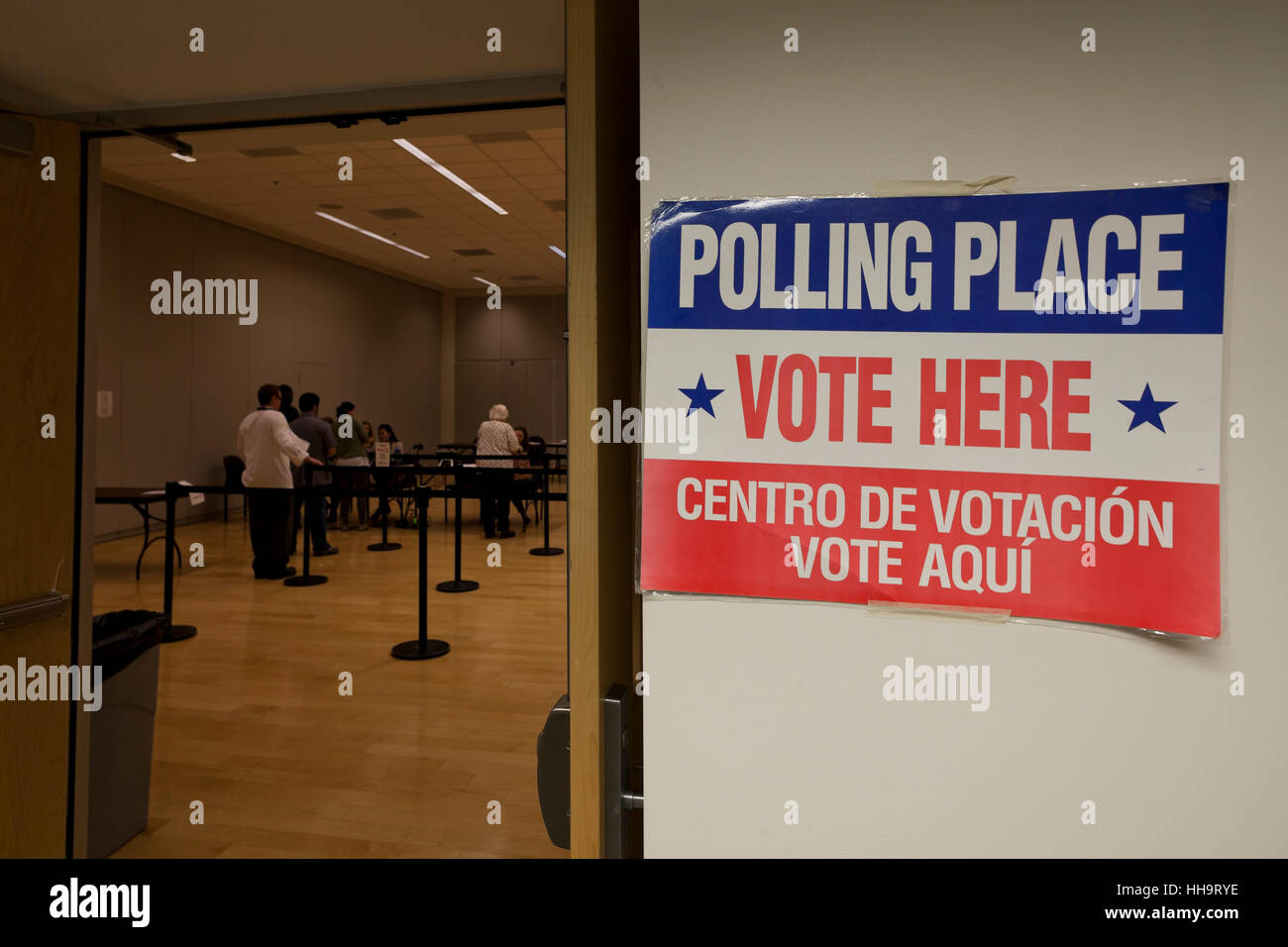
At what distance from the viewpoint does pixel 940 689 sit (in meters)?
0.93

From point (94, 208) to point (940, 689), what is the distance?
2.50 m

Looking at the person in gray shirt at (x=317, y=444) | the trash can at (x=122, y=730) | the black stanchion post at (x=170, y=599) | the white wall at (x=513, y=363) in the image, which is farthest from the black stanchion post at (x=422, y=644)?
the white wall at (x=513, y=363)

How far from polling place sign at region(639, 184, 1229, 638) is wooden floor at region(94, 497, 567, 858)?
1.99 m

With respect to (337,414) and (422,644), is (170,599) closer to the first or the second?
(422,644)

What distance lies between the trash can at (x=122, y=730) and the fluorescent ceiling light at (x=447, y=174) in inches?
203

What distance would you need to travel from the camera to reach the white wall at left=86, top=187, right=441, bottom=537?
8070mm

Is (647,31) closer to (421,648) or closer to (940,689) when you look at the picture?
(940,689)

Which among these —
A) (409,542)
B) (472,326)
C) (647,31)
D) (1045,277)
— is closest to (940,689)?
(1045,277)

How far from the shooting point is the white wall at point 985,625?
0.87m

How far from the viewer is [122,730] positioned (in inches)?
102

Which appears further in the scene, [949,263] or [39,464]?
[39,464]

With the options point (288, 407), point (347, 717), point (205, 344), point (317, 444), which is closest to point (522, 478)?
point (317, 444)

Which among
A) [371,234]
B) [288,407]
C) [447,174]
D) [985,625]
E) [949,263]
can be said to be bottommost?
[985,625]

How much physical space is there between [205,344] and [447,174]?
147 inches
